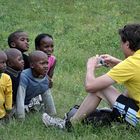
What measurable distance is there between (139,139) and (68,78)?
3305mm

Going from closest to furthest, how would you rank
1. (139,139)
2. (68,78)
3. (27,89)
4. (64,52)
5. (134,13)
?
(139,139) → (27,89) → (68,78) → (64,52) → (134,13)

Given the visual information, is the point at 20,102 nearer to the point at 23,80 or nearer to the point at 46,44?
the point at 23,80

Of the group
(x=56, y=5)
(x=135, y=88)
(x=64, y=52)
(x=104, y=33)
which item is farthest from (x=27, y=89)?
(x=56, y=5)

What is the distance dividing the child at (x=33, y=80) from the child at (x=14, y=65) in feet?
0.21

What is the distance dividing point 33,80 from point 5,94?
0.55m

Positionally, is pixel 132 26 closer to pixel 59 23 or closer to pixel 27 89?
pixel 27 89

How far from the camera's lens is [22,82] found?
640cm

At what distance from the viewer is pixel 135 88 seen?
227 inches

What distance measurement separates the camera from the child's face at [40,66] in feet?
21.1

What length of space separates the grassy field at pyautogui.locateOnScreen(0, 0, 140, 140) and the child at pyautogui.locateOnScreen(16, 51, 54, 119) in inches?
9.7

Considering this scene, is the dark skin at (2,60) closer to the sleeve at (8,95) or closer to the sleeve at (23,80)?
the sleeve at (8,95)

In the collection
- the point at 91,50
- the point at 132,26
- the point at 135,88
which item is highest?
the point at 132,26

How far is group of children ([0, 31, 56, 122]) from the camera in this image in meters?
6.06

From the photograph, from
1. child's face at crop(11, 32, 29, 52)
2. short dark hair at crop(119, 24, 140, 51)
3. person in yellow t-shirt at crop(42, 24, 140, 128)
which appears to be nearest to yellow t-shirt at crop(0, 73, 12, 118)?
person in yellow t-shirt at crop(42, 24, 140, 128)
